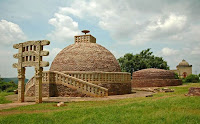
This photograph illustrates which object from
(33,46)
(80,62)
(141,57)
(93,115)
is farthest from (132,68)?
(93,115)

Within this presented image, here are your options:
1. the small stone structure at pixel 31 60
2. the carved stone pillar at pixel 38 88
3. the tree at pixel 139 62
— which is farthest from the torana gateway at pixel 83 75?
the tree at pixel 139 62

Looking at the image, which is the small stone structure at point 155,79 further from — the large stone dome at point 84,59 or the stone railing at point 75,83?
the stone railing at point 75,83

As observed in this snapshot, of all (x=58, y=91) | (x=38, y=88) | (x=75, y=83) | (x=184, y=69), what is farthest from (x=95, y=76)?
(x=184, y=69)

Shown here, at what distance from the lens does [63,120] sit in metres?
6.35

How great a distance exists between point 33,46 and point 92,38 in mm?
9474

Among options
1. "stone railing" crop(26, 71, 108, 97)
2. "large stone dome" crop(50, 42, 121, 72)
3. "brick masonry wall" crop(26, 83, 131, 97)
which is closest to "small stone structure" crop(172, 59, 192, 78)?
"large stone dome" crop(50, 42, 121, 72)

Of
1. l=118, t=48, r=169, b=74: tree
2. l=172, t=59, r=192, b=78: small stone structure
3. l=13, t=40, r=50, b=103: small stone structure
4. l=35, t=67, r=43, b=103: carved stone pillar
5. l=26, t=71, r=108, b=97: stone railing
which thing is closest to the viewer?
l=35, t=67, r=43, b=103: carved stone pillar

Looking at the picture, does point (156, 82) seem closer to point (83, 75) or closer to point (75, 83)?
point (83, 75)

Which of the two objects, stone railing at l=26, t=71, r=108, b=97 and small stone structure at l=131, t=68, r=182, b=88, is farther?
small stone structure at l=131, t=68, r=182, b=88

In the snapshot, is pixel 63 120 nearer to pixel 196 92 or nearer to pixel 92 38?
pixel 196 92

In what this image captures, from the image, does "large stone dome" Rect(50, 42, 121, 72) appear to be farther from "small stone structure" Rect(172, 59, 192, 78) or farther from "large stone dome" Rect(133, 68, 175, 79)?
"small stone structure" Rect(172, 59, 192, 78)

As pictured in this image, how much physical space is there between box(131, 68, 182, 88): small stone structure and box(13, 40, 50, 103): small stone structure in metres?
18.1

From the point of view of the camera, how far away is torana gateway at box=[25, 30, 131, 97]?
13820 mm

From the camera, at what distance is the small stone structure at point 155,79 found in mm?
24984
